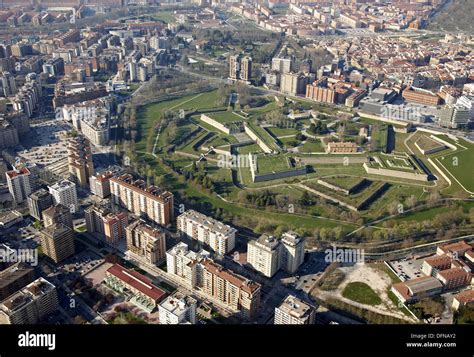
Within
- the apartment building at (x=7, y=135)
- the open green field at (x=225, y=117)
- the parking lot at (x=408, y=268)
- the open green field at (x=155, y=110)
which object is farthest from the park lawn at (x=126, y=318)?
the open green field at (x=225, y=117)

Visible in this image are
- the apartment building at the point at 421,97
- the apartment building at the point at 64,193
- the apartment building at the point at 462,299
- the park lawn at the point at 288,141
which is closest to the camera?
the apartment building at the point at 462,299

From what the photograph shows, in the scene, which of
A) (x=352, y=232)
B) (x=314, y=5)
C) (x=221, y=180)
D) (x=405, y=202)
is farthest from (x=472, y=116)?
(x=314, y=5)

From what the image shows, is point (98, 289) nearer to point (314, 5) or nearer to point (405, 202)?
point (405, 202)

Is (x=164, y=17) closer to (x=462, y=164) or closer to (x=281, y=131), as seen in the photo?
(x=281, y=131)

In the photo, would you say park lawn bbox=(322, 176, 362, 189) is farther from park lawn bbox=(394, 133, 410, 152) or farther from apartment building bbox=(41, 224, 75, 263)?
apartment building bbox=(41, 224, 75, 263)

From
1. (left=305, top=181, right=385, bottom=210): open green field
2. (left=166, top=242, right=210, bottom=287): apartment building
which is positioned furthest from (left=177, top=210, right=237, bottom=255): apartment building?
(left=305, top=181, right=385, bottom=210): open green field

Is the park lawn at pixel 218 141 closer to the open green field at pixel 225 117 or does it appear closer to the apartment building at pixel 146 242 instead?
the open green field at pixel 225 117
